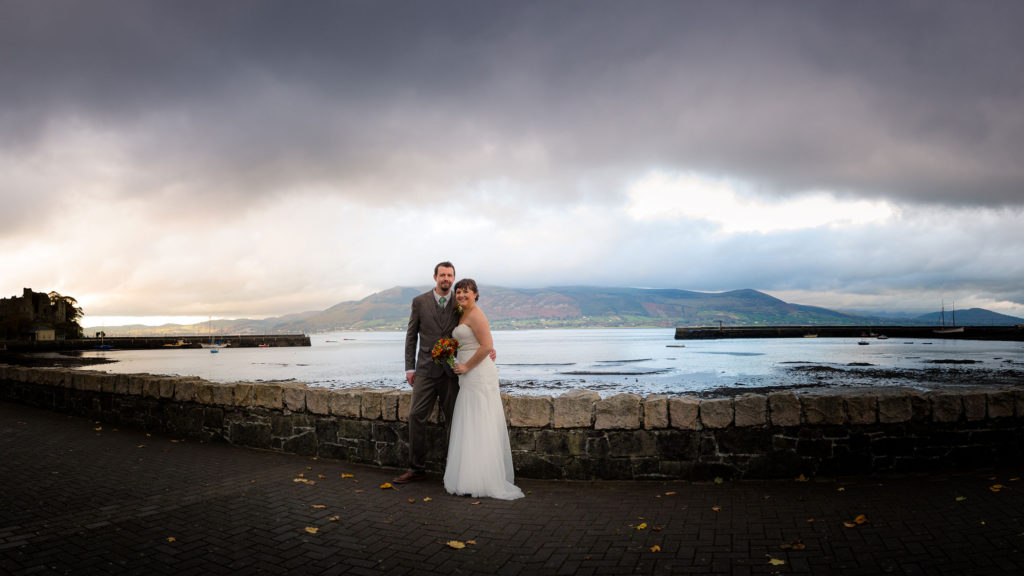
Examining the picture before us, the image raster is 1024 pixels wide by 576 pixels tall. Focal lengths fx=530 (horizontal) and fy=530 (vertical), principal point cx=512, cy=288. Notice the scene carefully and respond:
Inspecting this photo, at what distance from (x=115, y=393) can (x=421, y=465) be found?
7.86 meters

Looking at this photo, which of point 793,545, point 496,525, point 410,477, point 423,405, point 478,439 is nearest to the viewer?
point 793,545

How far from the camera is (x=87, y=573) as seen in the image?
11.9ft

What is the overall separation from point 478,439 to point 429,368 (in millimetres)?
1023

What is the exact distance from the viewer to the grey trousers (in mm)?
6219

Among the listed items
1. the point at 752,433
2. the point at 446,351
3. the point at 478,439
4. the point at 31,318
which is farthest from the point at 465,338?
→ the point at 31,318

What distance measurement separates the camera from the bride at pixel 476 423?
5.64 m

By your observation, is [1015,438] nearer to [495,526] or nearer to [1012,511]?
[1012,511]

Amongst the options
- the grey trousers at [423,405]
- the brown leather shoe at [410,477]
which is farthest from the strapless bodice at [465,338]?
the brown leather shoe at [410,477]

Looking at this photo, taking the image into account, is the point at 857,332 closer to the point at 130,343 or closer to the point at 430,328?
the point at 430,328

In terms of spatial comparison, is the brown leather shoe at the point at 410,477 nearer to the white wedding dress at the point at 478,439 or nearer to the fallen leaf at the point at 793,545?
the white wedding dress at the point at 478,439

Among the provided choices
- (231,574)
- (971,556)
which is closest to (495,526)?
(231,574)

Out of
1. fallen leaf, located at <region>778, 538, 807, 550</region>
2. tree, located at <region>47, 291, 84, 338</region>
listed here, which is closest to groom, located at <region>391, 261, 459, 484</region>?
fallen leaf, located at <region>778, 538, 807, 550</region>

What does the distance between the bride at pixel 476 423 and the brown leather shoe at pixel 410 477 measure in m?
0.48

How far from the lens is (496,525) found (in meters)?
4.70
